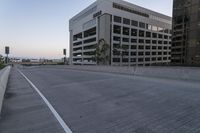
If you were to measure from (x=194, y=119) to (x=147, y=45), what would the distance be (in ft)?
300

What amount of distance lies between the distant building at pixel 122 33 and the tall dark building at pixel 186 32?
20619 millimetres

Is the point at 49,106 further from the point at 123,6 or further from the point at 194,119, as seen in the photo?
the point at 123,6

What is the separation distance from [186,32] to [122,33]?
86.6ft

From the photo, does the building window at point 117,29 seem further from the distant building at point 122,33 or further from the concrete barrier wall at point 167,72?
the concrete barrier wall at point 167,72

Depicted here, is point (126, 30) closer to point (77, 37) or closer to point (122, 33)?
point (122, 33)

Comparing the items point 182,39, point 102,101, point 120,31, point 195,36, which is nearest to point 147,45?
point 120,31

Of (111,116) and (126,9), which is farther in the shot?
(126,9)

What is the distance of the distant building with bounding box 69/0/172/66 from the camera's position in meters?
77.5

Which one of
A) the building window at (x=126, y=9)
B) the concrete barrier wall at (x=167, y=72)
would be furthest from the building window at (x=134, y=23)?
the concrete barrier wall at (x=167, y=72)

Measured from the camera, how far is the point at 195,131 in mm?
4652

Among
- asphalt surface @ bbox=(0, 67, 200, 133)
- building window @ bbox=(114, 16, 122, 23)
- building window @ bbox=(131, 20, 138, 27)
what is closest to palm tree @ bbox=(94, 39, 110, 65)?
building window @ bbox=(114, 16, 122, 23)

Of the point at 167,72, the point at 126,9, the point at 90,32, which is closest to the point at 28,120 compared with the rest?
the point at 167,72

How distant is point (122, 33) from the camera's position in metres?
81.3

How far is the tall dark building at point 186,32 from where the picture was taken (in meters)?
55.9
